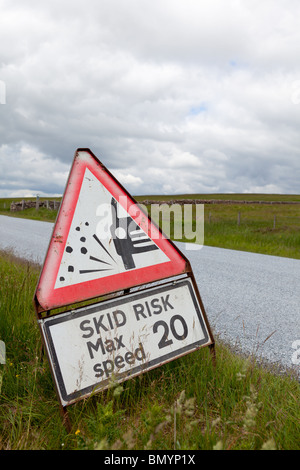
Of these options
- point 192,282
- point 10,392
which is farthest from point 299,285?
point 10,392

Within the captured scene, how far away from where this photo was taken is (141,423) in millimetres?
1853

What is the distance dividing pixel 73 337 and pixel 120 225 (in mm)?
740

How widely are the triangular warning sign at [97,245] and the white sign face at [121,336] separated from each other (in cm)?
11

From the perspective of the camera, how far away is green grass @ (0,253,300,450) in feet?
5.41

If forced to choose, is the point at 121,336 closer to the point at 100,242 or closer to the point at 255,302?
the point at 100,242

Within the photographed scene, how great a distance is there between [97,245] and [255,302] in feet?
11.0

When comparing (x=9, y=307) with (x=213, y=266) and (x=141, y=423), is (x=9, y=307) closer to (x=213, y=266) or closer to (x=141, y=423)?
(x=141, y=423)

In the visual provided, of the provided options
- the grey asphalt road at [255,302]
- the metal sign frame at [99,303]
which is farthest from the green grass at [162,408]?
the grey asphalt road at [255,302]

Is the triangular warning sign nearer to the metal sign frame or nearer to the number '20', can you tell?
the metal sign frame

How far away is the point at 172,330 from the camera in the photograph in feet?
7.74

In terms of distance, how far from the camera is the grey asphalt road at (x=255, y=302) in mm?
3516

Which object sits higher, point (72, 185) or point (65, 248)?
point (72, 185)

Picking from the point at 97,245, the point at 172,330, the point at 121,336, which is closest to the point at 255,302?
the point at 172,330

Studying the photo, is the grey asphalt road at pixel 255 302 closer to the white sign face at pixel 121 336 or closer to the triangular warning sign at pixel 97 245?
the white sign face at pixel 121 336
